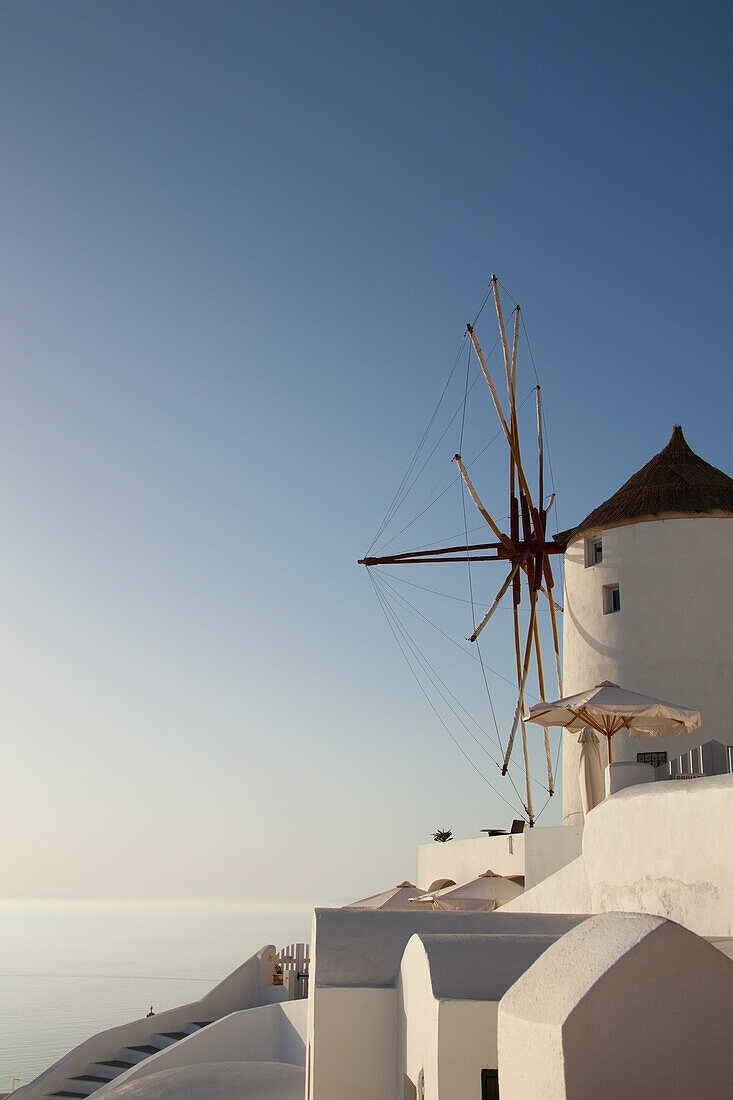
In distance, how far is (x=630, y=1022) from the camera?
17.4 ft

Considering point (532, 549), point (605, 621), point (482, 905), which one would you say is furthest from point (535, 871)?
point (532, 549)

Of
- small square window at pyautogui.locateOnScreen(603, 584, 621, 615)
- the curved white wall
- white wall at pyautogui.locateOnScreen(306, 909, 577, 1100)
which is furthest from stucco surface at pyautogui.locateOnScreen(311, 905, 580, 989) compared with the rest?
small square window at pyautogui.locateOnScreen(603, 584, 621, 615)

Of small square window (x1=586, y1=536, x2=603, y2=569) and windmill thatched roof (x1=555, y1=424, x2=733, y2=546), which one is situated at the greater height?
windmill thatched roof (x1=555, y1=424, x2=733, y2=546)

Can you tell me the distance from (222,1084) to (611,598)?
1382cm

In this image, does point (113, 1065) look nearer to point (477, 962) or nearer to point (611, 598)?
point (611, 598)

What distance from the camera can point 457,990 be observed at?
27.9 feet

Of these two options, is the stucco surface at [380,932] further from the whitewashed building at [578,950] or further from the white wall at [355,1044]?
the white wall at [355,1044]

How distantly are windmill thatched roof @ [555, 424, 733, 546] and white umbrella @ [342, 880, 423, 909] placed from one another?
9.16 meters

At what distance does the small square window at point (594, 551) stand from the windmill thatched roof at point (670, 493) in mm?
318

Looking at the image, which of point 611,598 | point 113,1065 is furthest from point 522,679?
point 113,1065

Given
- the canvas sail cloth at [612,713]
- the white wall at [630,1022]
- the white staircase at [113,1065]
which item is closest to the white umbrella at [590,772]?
the canvas sail cloth at [612,713]

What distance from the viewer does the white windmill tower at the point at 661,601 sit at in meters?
23.2

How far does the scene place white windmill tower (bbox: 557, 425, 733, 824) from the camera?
23.2m

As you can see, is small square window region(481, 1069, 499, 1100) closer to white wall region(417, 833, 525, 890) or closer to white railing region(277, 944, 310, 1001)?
white wall region(417, 833, 525, 890)
